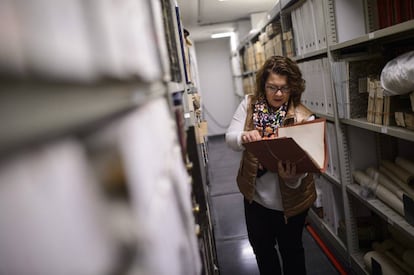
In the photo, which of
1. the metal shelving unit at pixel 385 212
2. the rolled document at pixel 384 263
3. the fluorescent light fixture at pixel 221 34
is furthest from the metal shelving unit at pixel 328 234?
the fluorescent light fixture at pixel 221 34

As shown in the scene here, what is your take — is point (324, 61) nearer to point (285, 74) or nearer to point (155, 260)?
point (285, 74)

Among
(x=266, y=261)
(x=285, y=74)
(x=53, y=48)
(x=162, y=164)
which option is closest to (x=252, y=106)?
(x=285, y=74)

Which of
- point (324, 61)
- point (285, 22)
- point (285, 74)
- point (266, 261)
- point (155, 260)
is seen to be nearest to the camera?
point (155, 260)

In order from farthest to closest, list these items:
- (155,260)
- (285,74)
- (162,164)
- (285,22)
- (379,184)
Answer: (285,22), (379,184), (285,74), (162,164), (155,260)

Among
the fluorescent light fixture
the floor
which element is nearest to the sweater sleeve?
the floor

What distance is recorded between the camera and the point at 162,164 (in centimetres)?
44

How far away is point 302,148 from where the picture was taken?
1.40 meters

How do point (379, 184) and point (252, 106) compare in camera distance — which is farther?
point (379, 184)

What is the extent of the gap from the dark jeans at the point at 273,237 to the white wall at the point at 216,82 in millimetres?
7337

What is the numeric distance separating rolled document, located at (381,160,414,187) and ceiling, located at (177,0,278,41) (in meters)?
3.39

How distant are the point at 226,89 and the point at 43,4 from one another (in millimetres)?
9173

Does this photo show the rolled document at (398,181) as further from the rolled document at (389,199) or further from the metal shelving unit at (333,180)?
the metal shelving unit at (333,180)

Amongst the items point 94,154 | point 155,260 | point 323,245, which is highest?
point 94,154

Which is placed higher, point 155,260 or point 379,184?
point 155,260
